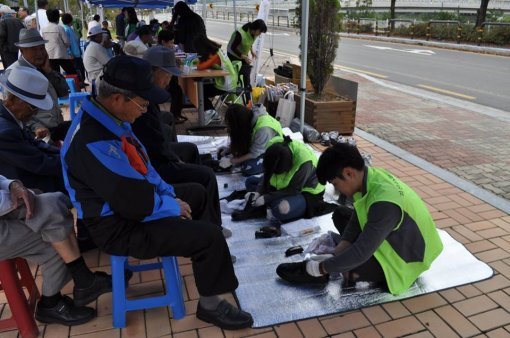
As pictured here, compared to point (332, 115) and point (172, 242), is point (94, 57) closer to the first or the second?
point (332, 115)

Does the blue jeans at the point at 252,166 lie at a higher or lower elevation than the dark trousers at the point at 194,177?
lower

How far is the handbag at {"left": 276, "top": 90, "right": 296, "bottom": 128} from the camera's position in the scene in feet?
18.5

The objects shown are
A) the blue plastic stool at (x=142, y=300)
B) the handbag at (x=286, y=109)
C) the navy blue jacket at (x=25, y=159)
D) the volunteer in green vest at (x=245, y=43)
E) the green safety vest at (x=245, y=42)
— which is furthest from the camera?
the green safety vest at (x=245, y=42)

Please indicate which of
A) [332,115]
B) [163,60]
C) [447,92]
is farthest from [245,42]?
[447,92]

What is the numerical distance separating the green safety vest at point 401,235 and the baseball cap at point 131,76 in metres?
1.24

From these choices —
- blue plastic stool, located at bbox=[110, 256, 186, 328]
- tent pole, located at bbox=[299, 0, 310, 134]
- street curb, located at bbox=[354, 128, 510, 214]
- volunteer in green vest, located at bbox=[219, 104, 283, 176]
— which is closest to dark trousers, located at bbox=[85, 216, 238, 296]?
blue plastic stool, located at bbox=[110, 256, 186, 328]

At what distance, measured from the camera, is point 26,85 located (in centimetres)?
238

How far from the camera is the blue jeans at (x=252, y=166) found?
4.14 meters

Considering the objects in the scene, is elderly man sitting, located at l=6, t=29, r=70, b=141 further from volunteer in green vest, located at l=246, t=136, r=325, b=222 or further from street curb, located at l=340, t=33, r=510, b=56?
street curb, located at l=340, t=33, r=510, b=56

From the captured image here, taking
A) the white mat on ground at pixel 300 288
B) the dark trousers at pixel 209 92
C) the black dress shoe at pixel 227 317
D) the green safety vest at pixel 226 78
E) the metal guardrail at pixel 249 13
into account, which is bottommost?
the white mat on ground at pixel 300 288

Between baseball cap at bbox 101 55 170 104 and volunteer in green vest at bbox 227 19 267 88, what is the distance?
475 cm

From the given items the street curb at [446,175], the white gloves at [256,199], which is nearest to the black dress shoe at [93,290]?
the white gloves at [256,199]

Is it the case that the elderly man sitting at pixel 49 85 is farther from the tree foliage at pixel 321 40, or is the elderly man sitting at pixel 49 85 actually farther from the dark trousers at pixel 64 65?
the tree foliage at pixel 321 40

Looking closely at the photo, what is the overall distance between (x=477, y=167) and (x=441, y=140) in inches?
39.6
